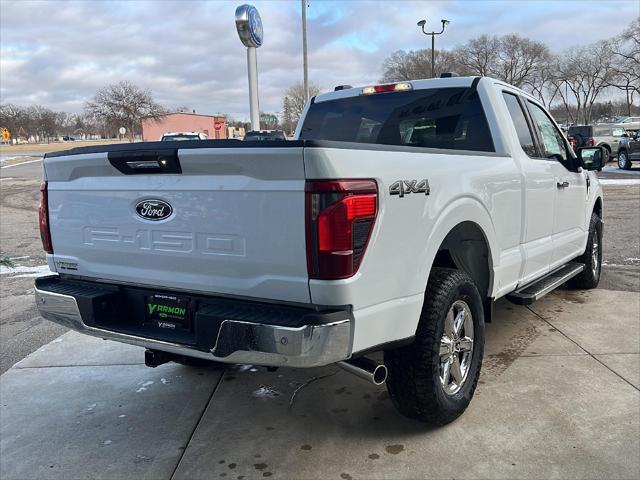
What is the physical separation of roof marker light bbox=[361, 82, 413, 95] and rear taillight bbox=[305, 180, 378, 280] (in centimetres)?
223

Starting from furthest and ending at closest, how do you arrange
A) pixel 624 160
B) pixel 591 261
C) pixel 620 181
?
pixel 624 160 < pixel 620 181 < pixel 591 261

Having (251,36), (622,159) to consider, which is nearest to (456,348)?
(251,36)

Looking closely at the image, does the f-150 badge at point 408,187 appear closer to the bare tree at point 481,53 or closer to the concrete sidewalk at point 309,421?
the concrete sidewalk at point 309,421

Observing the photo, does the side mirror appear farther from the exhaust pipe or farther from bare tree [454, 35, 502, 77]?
bare tree [454, 35, 502, 77]

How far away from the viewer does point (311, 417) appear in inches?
138

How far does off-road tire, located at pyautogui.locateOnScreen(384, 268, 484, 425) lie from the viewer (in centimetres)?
296

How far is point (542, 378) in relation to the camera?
3920mm

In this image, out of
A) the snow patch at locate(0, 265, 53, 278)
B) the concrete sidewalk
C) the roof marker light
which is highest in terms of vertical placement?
the roof marker light

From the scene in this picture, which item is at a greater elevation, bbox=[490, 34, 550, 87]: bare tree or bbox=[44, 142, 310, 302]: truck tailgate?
bbox=[490, 34, 550, 87]: bare tree

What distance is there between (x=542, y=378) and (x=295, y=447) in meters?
1.84

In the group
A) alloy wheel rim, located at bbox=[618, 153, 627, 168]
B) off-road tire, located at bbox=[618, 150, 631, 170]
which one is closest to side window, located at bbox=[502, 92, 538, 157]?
off-road tire, located at bbox=[618, 150, 631, 170]

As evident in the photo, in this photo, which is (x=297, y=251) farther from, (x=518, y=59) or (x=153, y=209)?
(x=518, y=59)

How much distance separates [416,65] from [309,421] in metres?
61.7

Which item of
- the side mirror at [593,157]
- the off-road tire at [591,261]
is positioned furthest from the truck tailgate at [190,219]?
the off-road tire at [591,261]
